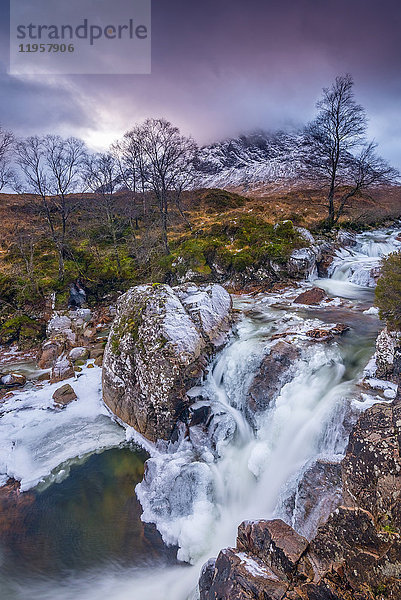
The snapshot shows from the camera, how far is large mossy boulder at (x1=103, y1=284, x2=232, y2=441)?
7.21 m

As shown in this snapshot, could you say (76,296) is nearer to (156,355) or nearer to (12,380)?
(12,380)

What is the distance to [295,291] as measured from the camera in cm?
1395

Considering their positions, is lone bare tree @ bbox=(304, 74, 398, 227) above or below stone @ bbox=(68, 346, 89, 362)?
above

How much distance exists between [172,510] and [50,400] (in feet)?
18.4

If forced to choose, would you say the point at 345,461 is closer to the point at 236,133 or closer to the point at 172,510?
the point at 172,510

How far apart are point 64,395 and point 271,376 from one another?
6613 mm

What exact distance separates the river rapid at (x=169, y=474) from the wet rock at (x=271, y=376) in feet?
0.57

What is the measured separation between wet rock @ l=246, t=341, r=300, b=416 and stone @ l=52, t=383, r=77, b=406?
225 inches

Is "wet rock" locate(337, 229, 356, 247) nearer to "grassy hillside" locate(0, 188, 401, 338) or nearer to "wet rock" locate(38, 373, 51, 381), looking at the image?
"grassy hillside" locate(0, 188, 401, 338)

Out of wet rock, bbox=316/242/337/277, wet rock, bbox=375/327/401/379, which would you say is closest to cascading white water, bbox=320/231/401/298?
wet rock, bbox=316/242/337/277

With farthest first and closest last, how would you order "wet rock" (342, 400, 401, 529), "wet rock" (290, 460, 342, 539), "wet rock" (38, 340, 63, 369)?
"wet rock" (38, 340, 63, 369) → "wet rock" (290, 460, 342, 539) → "wet rock" (342, 400, 401, 529)

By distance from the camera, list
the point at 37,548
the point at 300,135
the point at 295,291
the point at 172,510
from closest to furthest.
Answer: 1. the point at 37,548
2. the point at 172,510
3. the point at 295,291
4. the point at 300,135

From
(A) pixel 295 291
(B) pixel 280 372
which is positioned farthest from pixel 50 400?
(A) pixel 295 291

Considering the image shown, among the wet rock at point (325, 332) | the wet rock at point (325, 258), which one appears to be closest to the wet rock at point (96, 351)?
the wet rock at point (325, 332)
